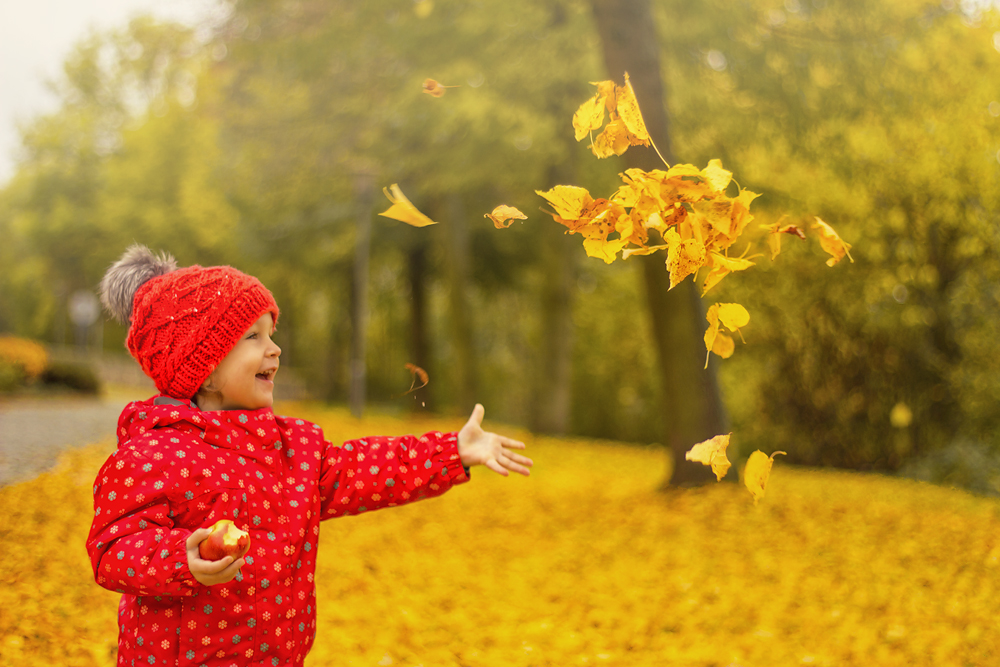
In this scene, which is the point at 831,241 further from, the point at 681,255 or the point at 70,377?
the point at 70,377

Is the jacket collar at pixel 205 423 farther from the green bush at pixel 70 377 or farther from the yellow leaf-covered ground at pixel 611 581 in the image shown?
the green bush at pixel 70 377

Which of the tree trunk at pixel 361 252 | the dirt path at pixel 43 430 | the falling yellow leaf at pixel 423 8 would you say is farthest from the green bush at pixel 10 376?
the falling yellow leaf at pixel 423 8

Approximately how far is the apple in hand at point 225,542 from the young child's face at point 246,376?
477 millimetres

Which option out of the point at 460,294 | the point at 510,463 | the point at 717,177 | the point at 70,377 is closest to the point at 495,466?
the point at 510,463

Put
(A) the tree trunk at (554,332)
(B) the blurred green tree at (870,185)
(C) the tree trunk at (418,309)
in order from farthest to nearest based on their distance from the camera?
(C) the tree trunk at (418,309)
(A) the tree trunk at (554,332)
(B) the blurred green tree at (870,185)

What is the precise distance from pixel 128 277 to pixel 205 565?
0.92 metres

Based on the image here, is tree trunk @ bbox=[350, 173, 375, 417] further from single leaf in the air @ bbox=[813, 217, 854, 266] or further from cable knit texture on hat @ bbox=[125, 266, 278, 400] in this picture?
single leaf in the air @ bbox=[813, 217, 854, 266]

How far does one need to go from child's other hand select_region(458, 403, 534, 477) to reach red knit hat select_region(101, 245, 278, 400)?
0.63 meters

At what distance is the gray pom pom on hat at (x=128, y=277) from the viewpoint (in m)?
2.07

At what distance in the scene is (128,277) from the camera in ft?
6.81

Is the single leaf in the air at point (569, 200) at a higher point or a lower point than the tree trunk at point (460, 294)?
lower

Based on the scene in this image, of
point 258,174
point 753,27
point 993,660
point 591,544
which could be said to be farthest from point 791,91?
point 258,174

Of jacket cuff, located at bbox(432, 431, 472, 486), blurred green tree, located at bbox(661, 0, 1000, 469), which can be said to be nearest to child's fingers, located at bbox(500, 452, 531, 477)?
jacket cuff, located at bbox(432, 431, 472, 486)

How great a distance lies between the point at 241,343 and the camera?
195 centimetres
